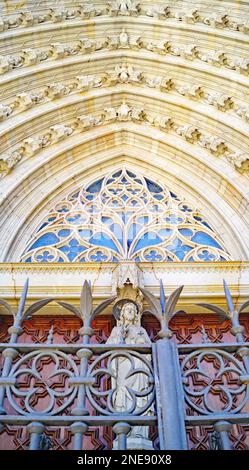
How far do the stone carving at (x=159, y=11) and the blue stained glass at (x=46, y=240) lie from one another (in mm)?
4269

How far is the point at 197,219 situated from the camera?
20.6ft

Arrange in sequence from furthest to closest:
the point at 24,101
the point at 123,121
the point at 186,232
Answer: the point at 123,121
the point at 24,101
the point at 186,232

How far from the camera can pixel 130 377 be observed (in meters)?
3.53

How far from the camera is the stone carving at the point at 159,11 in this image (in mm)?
7445

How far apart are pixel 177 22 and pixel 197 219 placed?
3.51 metres

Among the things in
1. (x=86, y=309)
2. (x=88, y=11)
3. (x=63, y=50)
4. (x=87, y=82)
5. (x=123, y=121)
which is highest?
(x=88, y=11)

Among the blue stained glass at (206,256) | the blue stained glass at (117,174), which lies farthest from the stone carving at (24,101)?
the blue stained glass at (206,256)

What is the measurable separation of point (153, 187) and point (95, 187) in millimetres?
908

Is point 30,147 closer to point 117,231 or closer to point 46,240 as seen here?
point 46,240

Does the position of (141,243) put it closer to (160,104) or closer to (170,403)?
(160,104)

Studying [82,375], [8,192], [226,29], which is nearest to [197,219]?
[8,192]

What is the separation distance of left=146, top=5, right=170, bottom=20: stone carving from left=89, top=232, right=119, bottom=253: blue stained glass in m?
4.05

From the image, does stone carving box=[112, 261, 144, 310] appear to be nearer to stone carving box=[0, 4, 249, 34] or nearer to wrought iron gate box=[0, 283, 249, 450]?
wrought iron gate box=[0, 283, 249, 450]

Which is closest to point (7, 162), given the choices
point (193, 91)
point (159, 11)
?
point (193, 91)
